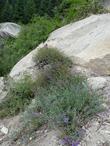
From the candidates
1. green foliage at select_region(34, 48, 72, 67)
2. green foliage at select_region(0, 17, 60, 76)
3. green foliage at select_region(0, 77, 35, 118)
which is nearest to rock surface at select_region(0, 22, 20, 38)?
green foliage at select_region(0, 17, 60, 76)

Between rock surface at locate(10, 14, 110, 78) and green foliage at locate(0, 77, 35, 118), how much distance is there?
2.14 ft

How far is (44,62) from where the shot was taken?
751 cm

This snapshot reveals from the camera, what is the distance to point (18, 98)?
275 inches

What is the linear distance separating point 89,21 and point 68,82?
3.30 metres

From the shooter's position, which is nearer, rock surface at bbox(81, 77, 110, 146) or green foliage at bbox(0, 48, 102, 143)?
rock surface at bbox(81, 77, 110, 146)

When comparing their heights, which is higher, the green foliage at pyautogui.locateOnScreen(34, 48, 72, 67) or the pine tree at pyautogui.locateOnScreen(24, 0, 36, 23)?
the green foliage at pyautogui.locateOnScreen(34, 48, 72, 67)

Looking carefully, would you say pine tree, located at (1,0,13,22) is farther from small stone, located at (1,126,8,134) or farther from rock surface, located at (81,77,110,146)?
rock surface, located at (81,77,110,146)

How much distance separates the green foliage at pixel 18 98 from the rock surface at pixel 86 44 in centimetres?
65

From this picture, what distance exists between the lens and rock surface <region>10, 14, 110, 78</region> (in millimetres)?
7227

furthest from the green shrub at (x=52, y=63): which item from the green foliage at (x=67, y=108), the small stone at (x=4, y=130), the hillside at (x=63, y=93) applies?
the small stone at (x=4, y=130)

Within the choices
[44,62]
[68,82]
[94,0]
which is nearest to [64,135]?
[68,82]

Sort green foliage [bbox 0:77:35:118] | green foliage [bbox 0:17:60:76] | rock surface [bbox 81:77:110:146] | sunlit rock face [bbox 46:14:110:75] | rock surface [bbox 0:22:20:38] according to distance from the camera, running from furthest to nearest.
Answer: rock surface [bbox 0:22:20:38] → green foliage [bbox 0:17:60:76] → sunlit rock face [bbox 46:14:110:75] → green foliage [bbox 0:77:35:118] → rock surface [bbox 81:77:110:146]

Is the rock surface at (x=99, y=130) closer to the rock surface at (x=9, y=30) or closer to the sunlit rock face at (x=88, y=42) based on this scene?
the sunlit rock face at (x=88, y=42)

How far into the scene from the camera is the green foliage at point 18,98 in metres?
6.89
